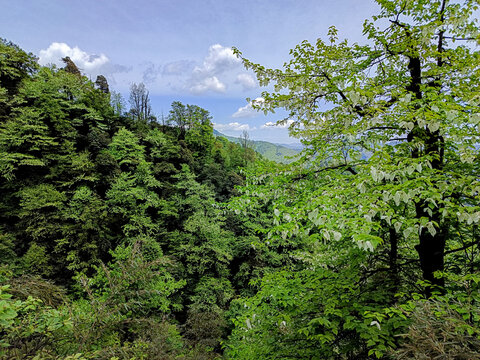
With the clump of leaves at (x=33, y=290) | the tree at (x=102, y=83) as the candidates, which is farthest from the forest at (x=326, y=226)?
the tree at (x=102, y=83)

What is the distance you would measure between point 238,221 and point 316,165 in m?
20.7

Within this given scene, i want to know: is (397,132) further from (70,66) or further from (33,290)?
(70,66)

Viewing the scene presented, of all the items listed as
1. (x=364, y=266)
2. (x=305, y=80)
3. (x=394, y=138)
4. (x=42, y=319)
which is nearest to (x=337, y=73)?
(x=305, y=80)

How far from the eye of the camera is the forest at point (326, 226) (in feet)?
8.96

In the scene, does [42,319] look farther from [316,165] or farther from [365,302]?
[316,165]

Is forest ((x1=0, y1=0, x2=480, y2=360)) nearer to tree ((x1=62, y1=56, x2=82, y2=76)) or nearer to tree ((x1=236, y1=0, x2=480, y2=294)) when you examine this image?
tree ((x1=236, y1=0, x2=480, y2=294))

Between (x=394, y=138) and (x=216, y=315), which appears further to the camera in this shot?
(x=216, y=315)

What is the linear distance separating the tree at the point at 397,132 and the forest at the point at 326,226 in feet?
0.11

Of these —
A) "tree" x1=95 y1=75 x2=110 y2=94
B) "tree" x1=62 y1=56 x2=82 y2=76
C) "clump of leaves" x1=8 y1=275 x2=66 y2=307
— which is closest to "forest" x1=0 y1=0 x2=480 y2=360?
"clump of leaves" x1=8 y1=275 x2=66 y2=307

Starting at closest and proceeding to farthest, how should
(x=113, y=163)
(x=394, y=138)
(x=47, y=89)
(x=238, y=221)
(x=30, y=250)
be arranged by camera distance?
(x=394, y=138) → (x=30, y=250) → (x=47, y=89) → (x=113, y=163) → (x=238, y=221)

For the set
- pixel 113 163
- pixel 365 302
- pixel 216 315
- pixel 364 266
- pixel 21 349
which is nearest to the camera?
pixel 21 349

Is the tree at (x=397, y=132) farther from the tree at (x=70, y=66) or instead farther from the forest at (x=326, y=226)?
the tree at (x=70, y=66)

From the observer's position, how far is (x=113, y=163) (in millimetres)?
19953

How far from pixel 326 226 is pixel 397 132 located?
320 cm
